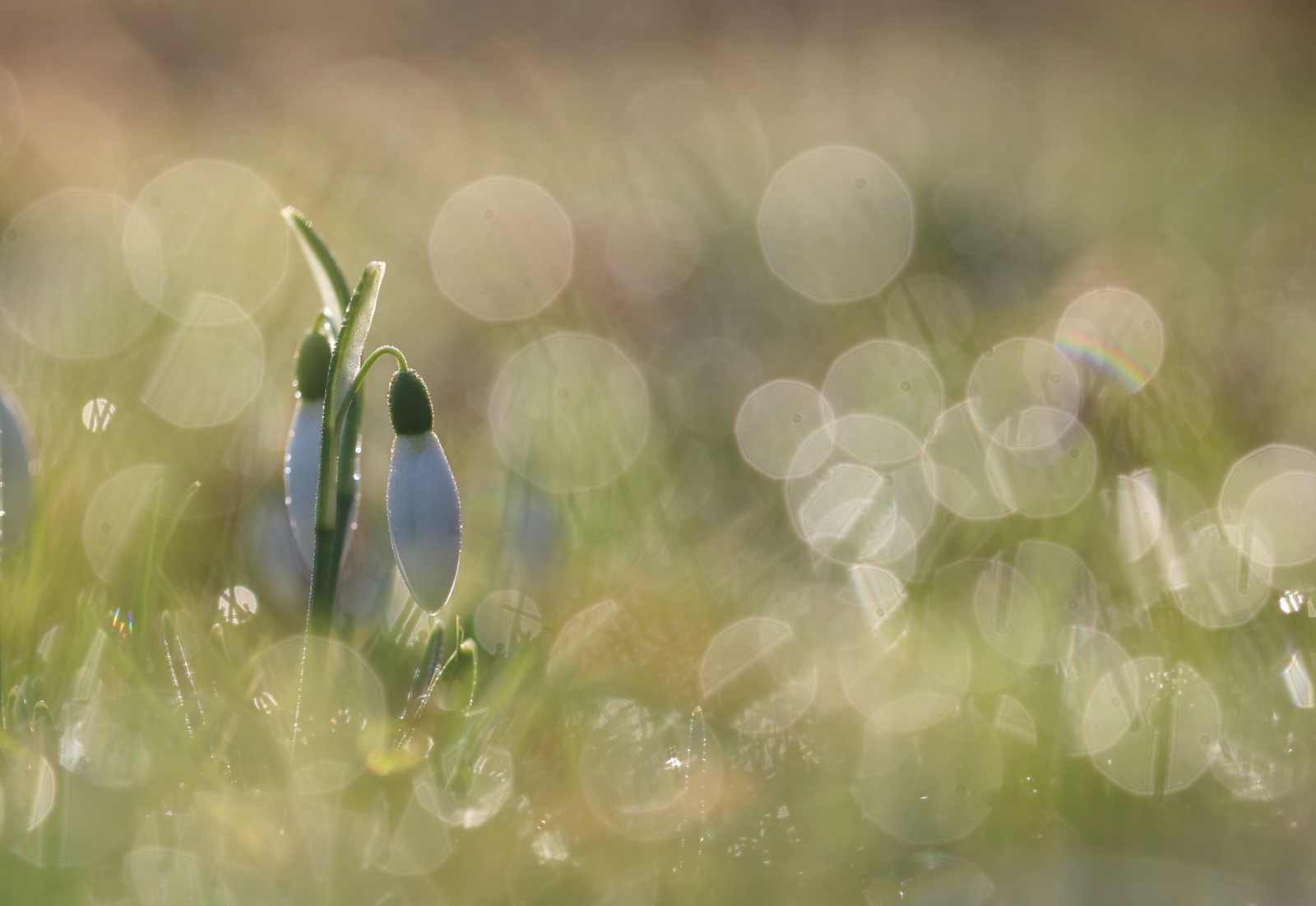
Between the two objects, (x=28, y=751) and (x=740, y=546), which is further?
Result: (x=740, y=546)

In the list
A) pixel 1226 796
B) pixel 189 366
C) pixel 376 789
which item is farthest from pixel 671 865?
pixel 189 366

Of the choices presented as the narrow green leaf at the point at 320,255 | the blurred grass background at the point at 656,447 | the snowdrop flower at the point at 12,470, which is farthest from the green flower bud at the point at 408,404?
the snowdrop flower at the point at 12,470

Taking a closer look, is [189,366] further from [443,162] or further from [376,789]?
[443,162]

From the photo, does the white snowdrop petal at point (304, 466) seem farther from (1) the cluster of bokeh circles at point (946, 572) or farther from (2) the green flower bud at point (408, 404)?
(1) the cluster of bokeh circles at point (946, 572)

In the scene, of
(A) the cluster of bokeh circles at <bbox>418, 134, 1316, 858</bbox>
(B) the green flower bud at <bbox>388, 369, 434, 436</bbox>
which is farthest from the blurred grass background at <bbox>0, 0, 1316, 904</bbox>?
(B) the green flower bud at <bbox>388, 369, 434, 436</bbox>

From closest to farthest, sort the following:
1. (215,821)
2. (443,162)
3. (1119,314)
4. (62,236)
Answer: (215,821) → (1119,314) → (62,236) → (443,162)

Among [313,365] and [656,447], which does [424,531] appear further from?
[656,447]
